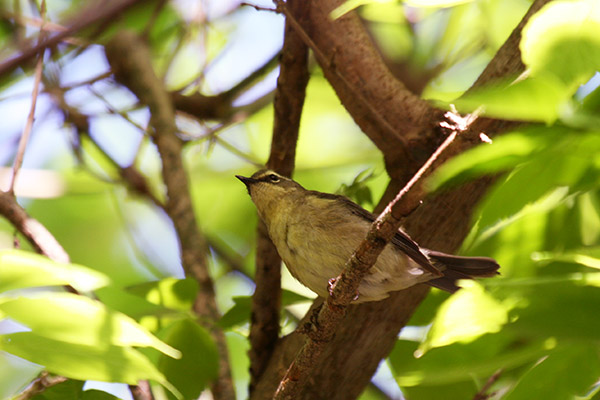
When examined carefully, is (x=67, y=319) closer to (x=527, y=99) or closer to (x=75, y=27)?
(x=527, y=99)

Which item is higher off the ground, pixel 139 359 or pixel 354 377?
pixel 354 377

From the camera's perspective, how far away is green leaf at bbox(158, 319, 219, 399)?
77.7 inches

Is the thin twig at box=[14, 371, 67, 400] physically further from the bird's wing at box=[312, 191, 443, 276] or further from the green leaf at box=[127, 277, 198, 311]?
the bird's wing at box=[312, 191, 443, 276]

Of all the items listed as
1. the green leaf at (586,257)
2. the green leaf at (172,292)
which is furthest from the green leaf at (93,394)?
the green leaf at (586,257)

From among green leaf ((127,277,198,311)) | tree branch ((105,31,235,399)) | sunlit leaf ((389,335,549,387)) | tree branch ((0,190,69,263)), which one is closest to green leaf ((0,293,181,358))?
sunlit leaf ((389,335,549,387))

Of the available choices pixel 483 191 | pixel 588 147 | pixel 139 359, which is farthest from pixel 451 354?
pixel 483 191

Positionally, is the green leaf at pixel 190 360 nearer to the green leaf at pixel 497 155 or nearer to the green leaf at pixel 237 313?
the green leaf at pixel 237 313

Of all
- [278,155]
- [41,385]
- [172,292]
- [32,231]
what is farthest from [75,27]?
[41,385]

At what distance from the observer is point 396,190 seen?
8.13 ft

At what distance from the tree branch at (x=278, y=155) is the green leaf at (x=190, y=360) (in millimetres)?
665

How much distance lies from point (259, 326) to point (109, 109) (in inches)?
73.4

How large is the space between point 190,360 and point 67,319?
0.89 metres

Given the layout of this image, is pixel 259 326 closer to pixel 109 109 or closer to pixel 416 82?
pixel 109 109

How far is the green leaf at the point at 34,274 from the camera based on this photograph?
1.15 m
